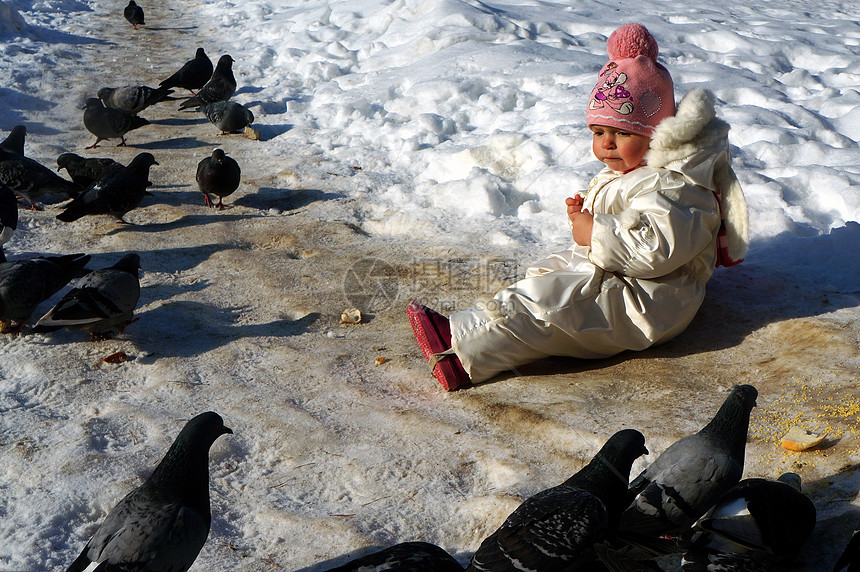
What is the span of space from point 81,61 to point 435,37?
194 inches

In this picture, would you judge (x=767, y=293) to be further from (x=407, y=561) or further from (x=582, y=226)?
(x=407, y=561)

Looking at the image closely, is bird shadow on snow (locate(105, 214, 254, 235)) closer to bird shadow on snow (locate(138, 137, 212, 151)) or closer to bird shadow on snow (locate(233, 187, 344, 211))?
bird shadow on snow (locate(233, 187, 344, 211))

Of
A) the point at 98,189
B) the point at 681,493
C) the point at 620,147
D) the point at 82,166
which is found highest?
the point at 620,147

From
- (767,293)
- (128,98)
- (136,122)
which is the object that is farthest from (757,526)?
(128,98)

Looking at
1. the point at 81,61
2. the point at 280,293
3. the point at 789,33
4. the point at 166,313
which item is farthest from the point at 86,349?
the point at 789,33

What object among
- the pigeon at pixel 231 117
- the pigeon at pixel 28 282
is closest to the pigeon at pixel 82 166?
the pigeon at pixel 231 117

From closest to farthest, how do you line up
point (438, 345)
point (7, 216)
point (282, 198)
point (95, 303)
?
point (438, 345), point (95, 303), point (7, 216), point (282, 198)

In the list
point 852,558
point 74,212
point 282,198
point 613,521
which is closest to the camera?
A: point 852,558

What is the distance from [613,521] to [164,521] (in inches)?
Result: 57.3

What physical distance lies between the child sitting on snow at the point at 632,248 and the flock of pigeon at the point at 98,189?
1.81m

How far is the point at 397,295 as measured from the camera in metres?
4.69

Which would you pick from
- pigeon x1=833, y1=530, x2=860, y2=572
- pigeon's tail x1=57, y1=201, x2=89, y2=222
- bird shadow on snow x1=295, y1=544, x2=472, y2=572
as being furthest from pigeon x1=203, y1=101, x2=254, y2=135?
pigeon x1=833, y1=530, x2=860, y2=572

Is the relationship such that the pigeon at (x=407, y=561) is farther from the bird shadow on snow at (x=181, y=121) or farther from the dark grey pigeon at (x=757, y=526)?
the bird shadow on snow at (x=181, y=121)

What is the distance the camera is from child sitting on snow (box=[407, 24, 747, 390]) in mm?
3498
